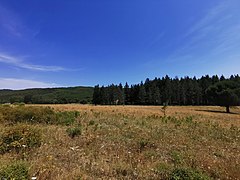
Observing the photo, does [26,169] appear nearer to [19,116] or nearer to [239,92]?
[19,116]

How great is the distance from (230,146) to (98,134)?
5.75 metres

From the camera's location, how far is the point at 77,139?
30.6ft

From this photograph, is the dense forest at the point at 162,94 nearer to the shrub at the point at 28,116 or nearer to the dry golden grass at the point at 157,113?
the dry golden grass at the point at 157,113

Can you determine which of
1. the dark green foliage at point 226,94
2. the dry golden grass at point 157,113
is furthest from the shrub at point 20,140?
the dark green foliage at point 226,94

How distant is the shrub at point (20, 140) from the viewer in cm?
703

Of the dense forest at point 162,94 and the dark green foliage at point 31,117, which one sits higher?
the dense forest at point 162,94

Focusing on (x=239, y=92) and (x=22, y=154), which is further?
(x=239, y=92)

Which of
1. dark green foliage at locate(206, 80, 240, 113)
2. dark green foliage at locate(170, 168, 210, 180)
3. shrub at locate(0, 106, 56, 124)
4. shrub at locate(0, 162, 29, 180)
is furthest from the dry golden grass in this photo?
shrub at locate(0, 162, 29, 180)

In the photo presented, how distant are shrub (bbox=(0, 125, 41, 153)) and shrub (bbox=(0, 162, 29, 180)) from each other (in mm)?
2537

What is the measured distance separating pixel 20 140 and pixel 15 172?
3086 millimetres

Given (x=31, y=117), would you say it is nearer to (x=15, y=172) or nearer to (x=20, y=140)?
(x=20, y=140)

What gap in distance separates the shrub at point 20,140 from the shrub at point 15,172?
2.54m

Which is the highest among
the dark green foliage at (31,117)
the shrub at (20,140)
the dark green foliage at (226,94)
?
the dark green foliage at (226,94)

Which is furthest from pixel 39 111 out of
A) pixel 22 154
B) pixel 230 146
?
pixel 230 146
